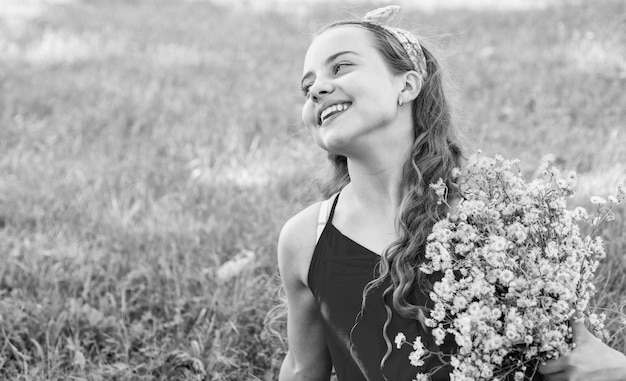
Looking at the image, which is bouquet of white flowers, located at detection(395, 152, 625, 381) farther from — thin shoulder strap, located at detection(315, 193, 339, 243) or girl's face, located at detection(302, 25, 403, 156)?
thin shoulder strap, located at detection(315, 193, 339, 243)

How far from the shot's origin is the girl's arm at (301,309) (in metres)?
2.51

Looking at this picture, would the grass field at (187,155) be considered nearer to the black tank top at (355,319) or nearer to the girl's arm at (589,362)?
the black tank top at (355,319)

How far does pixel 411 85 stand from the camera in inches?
96.2

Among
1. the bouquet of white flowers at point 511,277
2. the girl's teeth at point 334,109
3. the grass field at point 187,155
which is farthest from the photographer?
the grass field at point 187,155

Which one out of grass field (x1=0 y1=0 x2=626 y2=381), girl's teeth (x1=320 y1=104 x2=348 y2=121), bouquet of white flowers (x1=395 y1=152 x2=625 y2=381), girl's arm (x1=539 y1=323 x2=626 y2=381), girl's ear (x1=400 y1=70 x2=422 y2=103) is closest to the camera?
bouquet of white flowers (x1=395 y1=152 x2=625 y2=381)

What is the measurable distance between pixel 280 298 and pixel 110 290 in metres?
0.93

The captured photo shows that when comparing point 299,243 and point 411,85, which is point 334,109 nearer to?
point 411,85

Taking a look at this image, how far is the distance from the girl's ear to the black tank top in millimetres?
438

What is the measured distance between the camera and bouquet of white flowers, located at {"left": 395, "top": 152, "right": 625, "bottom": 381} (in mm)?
1767

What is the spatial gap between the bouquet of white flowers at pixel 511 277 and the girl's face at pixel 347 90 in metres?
0.39

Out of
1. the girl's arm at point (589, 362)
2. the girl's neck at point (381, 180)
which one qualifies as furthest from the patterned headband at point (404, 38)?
the girl's arm at point (589, 362)

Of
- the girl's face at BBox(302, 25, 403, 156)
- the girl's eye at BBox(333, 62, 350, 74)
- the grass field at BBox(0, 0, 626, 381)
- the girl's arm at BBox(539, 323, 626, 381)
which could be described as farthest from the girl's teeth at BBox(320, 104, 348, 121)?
the girl's arm at BBox(539, 323, 626, 381)

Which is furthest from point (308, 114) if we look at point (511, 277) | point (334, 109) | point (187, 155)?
point (187, 155)

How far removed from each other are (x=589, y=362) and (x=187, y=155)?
3084mm
